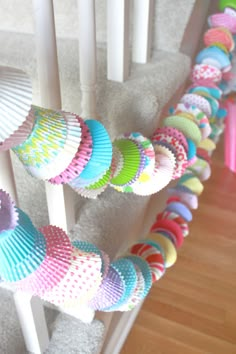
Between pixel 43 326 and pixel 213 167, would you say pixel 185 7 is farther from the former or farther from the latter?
pixel 213 167

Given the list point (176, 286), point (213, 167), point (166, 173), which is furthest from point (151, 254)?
point (213, 167)

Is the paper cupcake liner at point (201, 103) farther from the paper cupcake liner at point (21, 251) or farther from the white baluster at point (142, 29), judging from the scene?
the paper cupcake liner at point (21, 251)

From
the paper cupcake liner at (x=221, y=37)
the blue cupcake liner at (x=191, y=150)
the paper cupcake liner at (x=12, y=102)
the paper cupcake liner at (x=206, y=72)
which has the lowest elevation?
the blue cupcake liner at (x=191, y=150)

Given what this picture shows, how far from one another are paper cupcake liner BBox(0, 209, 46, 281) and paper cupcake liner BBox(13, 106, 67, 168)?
80 millimetres

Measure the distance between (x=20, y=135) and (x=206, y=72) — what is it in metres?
0.81

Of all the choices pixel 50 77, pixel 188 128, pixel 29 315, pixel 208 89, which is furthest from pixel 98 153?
pixel 208 89

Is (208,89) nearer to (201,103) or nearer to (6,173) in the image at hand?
(201,103)

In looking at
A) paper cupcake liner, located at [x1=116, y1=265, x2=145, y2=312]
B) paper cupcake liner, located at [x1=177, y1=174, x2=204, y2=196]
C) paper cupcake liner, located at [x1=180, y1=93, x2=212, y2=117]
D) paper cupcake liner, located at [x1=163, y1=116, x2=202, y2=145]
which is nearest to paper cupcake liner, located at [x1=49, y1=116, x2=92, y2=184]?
paper cupcake liner, located at [x1=116, y1=265, x2=145, y2=312]

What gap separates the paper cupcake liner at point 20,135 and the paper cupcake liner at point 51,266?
124mm

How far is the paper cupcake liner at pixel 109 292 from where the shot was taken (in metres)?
0.64

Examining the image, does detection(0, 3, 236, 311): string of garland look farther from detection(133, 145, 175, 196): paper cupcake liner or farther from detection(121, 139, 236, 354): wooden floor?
detection(121, 139, 236, 354): wooden floor

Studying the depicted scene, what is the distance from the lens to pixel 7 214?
18.1 inches

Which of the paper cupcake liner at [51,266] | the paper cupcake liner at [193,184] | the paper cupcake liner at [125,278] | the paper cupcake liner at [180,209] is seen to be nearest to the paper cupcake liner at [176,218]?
the paper cupcake liner at [180,209]

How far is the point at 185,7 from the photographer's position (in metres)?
0.99
